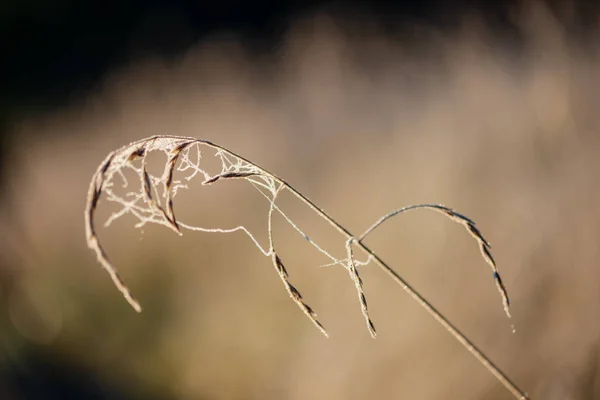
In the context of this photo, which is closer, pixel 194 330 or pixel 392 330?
pixel 392 330

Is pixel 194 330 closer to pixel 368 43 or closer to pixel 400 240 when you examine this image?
pixel 400 240

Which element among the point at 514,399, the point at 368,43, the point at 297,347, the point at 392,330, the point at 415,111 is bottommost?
the point at 514,399

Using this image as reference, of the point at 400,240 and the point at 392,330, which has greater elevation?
the point at 400,240

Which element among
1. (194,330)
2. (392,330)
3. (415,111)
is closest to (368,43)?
(415,111)

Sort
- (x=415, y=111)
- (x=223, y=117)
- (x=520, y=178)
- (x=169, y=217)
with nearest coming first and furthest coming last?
1. (x=169, y=217)
2. (x=520, y=178)
3. (x=415, y=111)
4. (x=223, y=117)

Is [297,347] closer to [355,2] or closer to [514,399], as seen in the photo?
[514,399]

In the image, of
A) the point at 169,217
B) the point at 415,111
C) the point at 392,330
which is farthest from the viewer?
the point at 415,111

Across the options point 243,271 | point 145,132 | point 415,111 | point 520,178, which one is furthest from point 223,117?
point 520,178
